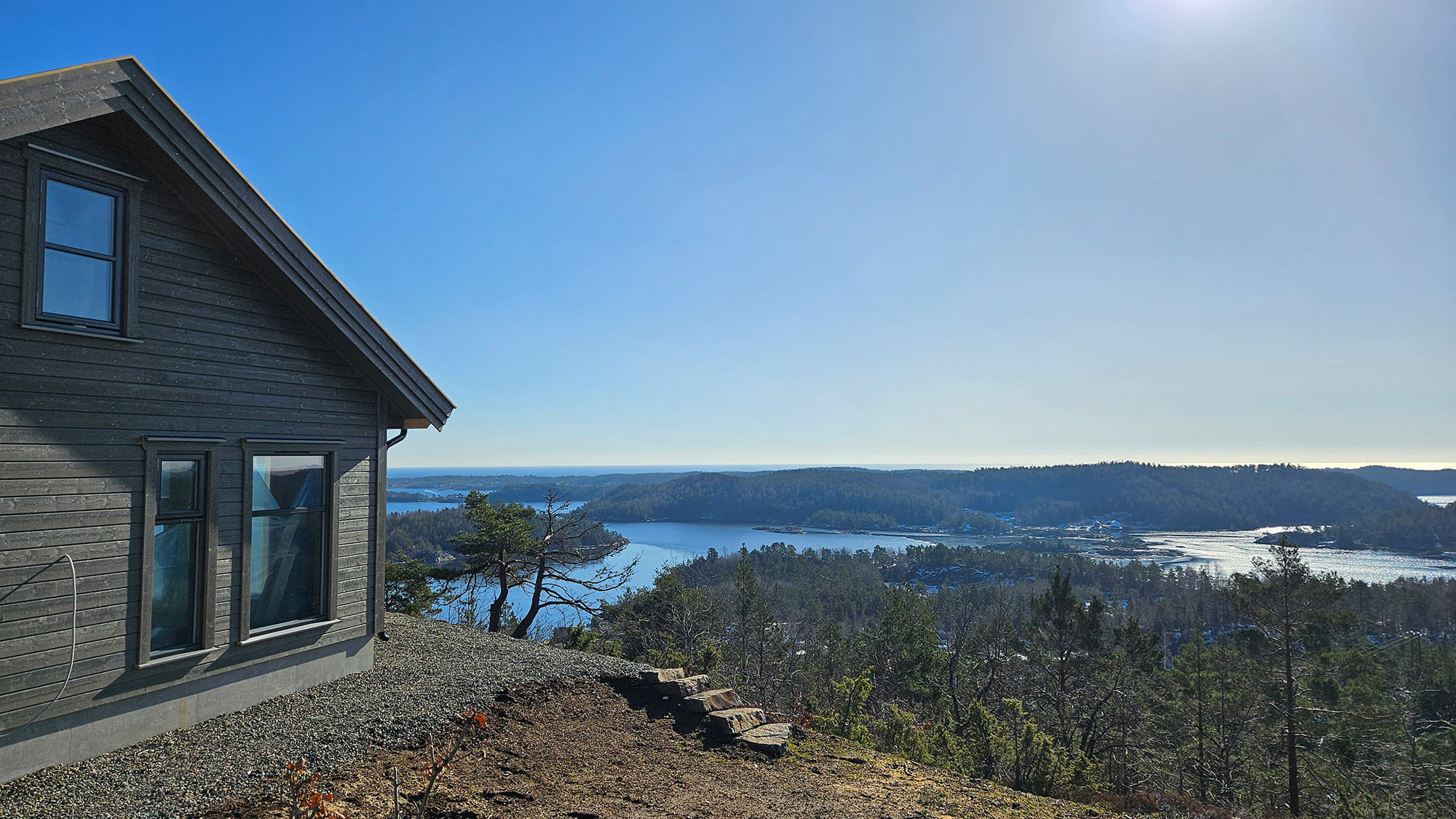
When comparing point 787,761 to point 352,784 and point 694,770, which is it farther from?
point 352,784

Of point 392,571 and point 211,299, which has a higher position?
point 211,299

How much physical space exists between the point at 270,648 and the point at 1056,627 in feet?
78.5

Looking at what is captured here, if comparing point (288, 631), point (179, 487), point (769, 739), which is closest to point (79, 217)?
point (179, 487)

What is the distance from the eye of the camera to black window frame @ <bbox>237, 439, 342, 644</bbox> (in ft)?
18.4

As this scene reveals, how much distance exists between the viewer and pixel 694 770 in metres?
5.72

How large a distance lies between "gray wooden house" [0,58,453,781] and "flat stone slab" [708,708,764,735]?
12.2 feet

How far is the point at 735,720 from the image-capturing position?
264 inches

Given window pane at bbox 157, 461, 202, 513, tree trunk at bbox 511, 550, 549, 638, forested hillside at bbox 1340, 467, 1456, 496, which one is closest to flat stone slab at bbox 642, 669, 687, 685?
window pane at bbox 157, 461, 202, 513

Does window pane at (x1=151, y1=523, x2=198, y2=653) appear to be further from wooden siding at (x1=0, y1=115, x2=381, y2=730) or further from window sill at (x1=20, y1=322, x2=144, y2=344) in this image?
window sill at (x1=20, y1=322, x2=144, y2=344)

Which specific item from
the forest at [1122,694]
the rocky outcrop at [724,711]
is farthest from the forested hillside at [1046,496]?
the rocky outcrop at [724,711]

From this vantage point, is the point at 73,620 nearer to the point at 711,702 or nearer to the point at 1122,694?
the point at 711,702

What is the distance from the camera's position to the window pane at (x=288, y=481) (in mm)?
5844

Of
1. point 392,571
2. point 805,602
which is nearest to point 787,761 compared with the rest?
point 392,571

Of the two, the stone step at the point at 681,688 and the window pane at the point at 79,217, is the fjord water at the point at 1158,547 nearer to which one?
the stone step at the point at 681,688
